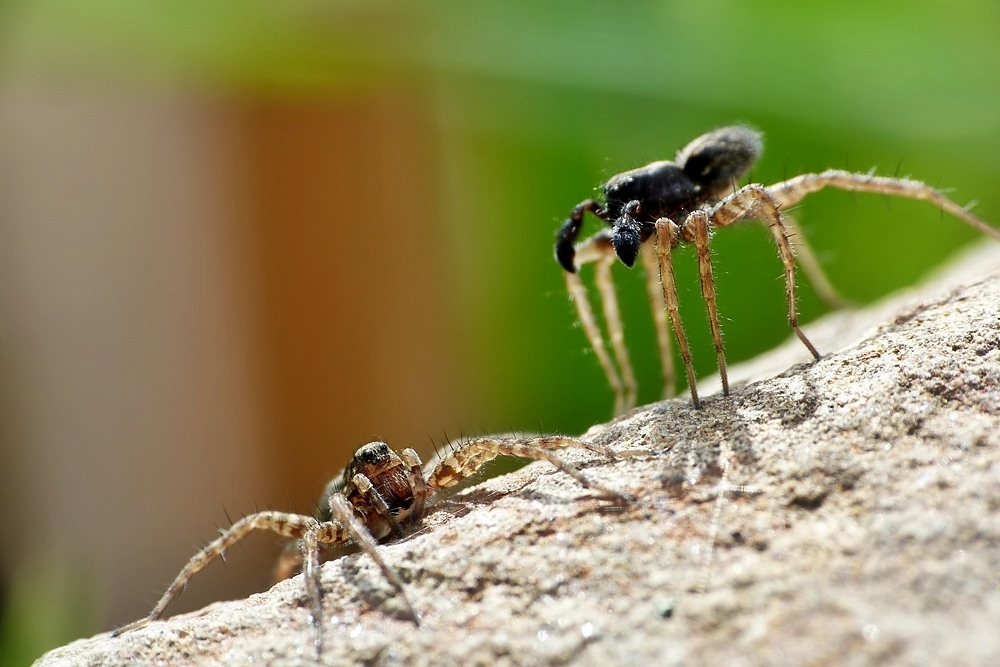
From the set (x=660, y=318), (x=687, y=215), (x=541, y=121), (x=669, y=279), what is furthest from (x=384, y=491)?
(x=541, y=121)

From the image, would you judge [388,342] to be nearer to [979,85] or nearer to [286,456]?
[286,456]

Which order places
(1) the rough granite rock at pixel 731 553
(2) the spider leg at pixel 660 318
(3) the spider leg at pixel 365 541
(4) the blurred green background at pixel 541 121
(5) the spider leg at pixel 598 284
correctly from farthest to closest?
(4) the blurred green background at pixel 541 121
(2) the spider leg at pixel 660 318
(5) the spider leg at pixel 598 284
(3) the spider leg at pixel 365 541
(1) the rough granite rock at pixel 731 553

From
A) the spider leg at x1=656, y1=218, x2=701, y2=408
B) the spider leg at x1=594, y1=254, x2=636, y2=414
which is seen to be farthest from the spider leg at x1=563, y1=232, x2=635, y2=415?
the spider leg at x1=656, y1=218, x2=701, y2=408

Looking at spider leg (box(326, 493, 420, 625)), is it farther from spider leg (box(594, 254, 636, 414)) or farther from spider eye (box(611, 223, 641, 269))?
spider leg (box(594, 254, 636, 414))

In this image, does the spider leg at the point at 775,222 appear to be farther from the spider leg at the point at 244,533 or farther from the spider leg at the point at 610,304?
the spider leg at the point at 244,533

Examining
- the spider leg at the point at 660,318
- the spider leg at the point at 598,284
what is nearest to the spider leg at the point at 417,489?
the spider leg at the point at 598,284

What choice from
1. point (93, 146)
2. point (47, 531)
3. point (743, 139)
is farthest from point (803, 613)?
point (93, 146)
